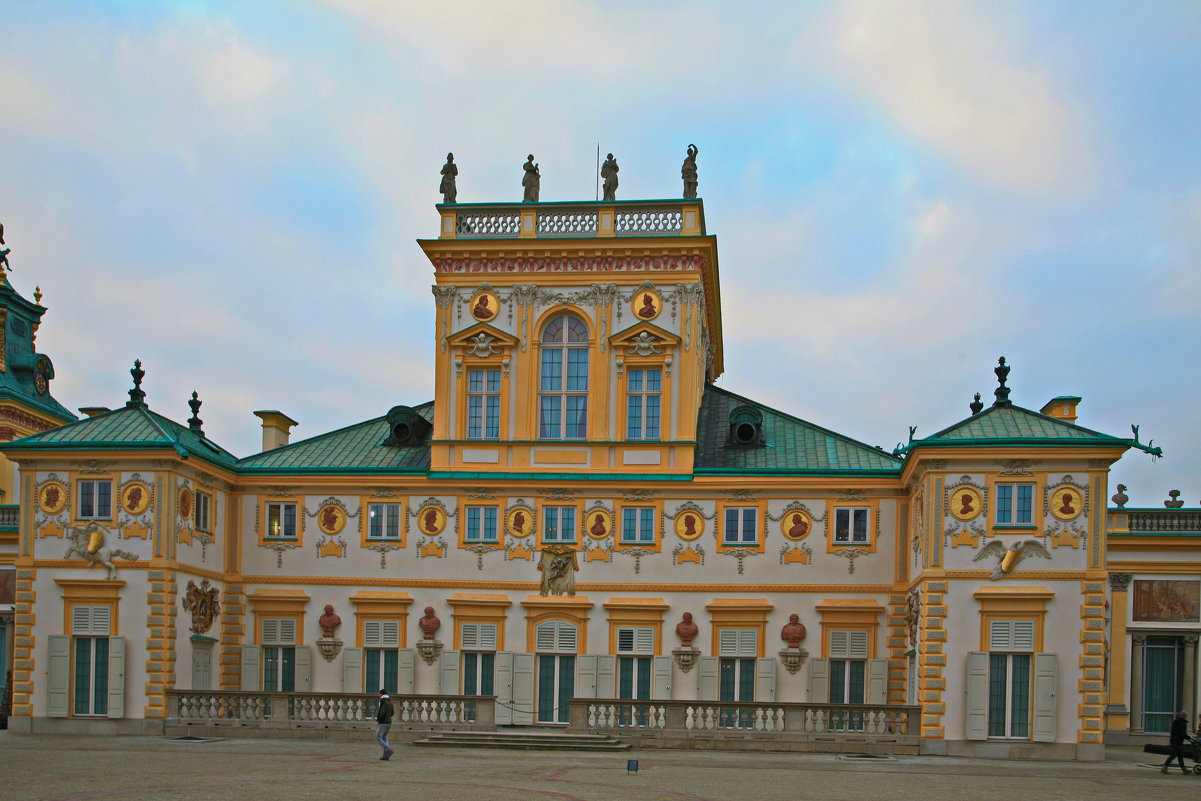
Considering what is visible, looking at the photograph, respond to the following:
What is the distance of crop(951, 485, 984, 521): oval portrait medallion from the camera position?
117ft

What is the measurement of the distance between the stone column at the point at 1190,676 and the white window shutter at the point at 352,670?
24.5 m

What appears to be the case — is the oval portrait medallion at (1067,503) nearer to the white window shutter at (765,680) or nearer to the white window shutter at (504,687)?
the white window shutter at (765,680)

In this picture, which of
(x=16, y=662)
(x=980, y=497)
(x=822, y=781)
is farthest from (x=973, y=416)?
(x=16, y=662)

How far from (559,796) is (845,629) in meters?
18.8

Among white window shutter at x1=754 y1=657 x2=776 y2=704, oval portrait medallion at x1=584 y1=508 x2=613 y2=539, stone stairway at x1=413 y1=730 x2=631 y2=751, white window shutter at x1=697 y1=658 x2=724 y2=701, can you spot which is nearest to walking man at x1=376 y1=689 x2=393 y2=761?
stone stairway at x1=413 y1=730 x2=631 y2=751

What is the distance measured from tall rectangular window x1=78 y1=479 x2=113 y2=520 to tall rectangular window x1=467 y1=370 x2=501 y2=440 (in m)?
10.5

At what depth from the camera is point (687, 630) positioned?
40.2 metres

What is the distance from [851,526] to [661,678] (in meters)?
7.03

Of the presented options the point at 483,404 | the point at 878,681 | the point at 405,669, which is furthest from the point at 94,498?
the point at 878,681

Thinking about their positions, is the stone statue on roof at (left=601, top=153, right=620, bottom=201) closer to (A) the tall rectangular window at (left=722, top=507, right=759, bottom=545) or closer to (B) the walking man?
(A) the tall rectangular window at (left=722, top=507, right=759, bottom=545)

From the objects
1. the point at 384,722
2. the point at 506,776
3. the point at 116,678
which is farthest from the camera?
the point at 116,678

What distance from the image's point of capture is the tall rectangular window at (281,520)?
139 feet

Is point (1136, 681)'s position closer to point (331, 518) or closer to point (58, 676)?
point (331, 518)

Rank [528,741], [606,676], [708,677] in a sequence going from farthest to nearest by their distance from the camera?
[606,676]
[708,677]
[528,741]
